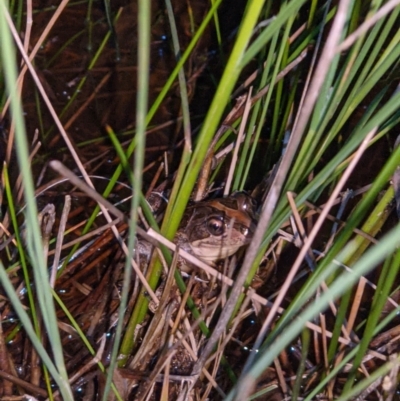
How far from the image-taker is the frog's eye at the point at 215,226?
170 centimetres

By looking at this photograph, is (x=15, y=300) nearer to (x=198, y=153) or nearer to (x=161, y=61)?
(x=198, y=153)

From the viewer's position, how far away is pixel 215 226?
1.73 meters

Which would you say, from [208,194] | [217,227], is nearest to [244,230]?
[217,227]

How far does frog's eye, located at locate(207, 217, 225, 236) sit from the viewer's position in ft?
5.58

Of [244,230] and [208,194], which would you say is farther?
[208,194]

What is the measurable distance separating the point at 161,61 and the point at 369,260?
2201 mm

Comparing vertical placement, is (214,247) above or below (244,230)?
below

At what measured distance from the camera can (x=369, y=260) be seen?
668 millimetres

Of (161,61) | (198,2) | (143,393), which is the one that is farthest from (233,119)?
(198,2)

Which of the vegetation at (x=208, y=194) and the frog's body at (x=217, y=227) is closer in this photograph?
the vegetation at (x=208, y=194)

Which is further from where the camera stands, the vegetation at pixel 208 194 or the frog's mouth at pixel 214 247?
the frog's mouth at pixel 214 247

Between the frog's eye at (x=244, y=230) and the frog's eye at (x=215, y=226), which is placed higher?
the frog's eye at (x=244, y=230)

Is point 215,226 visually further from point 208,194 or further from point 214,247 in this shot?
point 208,194

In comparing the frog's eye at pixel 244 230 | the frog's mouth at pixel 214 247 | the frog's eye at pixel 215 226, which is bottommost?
the frog's mouth at pixel 214 247
